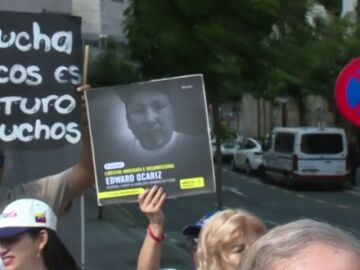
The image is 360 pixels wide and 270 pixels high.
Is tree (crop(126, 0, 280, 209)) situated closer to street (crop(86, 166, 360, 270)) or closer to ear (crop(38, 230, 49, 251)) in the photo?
ear (crop(38, 230, 49, 251))

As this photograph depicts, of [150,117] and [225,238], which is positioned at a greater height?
[150,117]

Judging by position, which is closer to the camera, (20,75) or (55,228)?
(55,228)

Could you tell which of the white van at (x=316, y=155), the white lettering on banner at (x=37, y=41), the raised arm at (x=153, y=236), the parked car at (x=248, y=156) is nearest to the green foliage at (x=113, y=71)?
the white lettering on banner at (x=37, y=41)

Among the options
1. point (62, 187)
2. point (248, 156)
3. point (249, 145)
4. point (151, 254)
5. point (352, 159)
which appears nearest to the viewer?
point (151, 254)

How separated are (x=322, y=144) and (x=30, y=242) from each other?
27.5 meters

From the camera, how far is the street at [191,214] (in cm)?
1403

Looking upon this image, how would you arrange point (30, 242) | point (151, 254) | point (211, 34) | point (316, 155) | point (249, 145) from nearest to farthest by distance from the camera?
point (30, 242) < point (151, 254) < point (211, 34) < point (316, 155) < point (249, 145)

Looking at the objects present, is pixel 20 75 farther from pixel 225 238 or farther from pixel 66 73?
pixel 225 238

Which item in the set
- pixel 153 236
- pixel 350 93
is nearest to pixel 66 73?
pixel 153 236

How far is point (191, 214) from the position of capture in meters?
22.7

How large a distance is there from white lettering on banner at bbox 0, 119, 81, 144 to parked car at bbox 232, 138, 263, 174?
105ft

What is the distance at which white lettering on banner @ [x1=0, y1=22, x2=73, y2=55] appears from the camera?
4.84 m

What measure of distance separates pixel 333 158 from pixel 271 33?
22611 millimetres

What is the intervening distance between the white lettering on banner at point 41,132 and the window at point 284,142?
2629 centimetres
